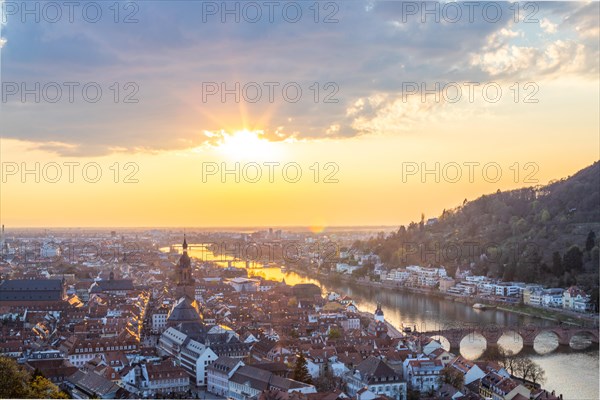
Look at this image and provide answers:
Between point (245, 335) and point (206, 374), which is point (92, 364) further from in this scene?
point (245, 335)

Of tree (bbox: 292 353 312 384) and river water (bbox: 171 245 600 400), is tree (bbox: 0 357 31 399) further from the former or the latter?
river water (bbox: 171 245 600 400)

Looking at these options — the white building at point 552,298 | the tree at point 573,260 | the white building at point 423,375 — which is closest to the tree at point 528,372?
the white building at point 423,375

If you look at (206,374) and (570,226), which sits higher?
(570,226)

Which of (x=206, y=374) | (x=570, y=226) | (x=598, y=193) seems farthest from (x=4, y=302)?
(x=598, y=193)

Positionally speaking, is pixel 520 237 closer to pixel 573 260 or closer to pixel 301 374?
pixel 573 260

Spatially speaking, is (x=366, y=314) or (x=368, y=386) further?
(x=366, y=314)

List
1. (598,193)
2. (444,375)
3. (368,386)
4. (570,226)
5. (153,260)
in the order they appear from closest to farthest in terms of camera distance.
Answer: (368,386) → (444,375) → (570,226) → (598,193) → (153,260)

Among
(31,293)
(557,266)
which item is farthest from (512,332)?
(31,293)
